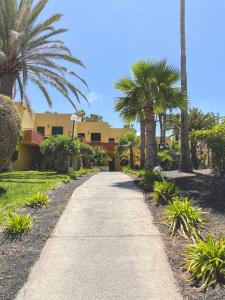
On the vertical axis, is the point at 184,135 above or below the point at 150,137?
above

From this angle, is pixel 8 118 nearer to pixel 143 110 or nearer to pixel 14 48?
pixel 143 110

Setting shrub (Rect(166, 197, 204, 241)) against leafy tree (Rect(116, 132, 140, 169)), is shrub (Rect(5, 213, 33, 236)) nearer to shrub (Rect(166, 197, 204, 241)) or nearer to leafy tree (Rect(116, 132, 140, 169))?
shrub (Rect(166, 197, 204, 241))

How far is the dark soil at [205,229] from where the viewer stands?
204 inches

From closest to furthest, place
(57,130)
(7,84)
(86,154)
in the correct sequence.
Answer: (7,84) < (86,154) < (57,130)

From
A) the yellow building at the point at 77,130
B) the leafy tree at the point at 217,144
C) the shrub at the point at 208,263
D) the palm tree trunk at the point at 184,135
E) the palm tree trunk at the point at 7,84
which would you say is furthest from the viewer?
the yellow building at the point at 77,130

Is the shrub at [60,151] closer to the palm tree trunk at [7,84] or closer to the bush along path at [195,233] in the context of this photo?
the palm tree trunk at [7,84]

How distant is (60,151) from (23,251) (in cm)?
2007

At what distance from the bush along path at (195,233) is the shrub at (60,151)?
46.4 feet

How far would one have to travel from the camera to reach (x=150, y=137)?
18.0 meters

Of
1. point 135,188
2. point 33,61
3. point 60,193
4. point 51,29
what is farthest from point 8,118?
point 51,29

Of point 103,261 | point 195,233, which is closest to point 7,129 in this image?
point 195,233

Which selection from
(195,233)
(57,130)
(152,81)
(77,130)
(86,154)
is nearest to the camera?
(195,233)

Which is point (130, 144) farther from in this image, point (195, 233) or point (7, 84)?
point (195, 233)

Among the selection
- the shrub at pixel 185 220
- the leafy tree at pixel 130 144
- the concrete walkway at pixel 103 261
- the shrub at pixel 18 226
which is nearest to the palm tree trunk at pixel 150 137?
the concrete walkway at pixel 103 261
